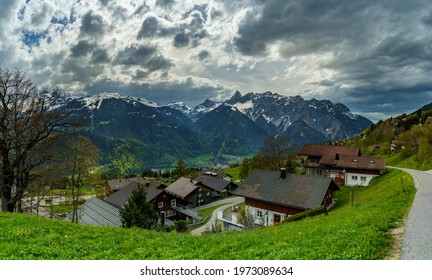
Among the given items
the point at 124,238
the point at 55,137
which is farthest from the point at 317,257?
the point at 55,137

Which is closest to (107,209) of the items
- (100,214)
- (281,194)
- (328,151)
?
(100,214)

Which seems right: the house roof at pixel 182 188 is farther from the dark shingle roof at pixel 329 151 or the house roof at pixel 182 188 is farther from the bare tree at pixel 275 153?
the dark shingle roof at pixel 329 151

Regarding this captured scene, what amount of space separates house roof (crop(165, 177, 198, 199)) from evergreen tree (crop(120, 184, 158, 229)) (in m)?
43.5

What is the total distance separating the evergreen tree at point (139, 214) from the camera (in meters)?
42.5

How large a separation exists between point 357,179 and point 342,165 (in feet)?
13.4

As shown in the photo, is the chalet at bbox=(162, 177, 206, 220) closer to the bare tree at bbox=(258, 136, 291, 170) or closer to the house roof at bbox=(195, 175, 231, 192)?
the house roof at bbox=(195, 175, 231, 192)

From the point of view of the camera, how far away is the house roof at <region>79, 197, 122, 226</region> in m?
62.0

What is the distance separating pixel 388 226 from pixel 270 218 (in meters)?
32.9

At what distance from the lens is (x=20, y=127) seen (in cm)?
2675

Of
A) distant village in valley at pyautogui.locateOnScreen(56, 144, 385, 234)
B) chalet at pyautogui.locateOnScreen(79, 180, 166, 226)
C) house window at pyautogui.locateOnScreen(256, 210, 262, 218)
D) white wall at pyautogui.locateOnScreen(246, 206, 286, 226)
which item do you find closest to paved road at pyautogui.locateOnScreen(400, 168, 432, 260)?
distant village in valley at pyautogui.locateOnScreen(56, 144, 385, 234)

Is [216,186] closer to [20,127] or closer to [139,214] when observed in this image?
[139,214]

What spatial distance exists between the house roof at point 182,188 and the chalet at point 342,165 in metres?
36.7

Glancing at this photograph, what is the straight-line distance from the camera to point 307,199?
147 ft

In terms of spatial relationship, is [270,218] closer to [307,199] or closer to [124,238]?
[307,199]
